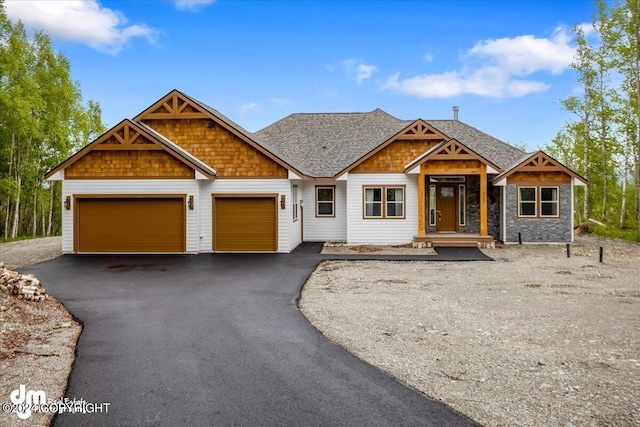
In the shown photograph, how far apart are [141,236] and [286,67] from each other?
15843 mm

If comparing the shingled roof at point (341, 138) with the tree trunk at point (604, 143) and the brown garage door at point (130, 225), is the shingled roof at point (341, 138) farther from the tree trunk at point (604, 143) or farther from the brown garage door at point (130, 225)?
the tree trunk at point (604, 143)

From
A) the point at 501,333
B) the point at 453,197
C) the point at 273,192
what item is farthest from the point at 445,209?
the point at 501,333

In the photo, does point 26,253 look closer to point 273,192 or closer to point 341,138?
point 273,192

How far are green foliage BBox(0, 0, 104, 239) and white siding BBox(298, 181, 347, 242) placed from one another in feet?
49.5

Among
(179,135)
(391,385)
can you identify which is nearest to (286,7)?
(179,135)

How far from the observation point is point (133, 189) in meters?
17.0

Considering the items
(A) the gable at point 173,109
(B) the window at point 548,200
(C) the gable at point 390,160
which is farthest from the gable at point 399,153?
(A) the gable at point 173,109

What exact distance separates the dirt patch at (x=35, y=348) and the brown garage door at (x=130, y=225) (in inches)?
303

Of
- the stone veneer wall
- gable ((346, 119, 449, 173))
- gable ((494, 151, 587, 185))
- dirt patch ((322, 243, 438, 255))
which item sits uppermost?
gable ((346, 119, 449, 173))

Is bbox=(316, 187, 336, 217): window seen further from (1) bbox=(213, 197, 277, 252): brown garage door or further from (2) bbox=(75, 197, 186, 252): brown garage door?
(2) bbox=(75, 197, 186, 252): brown garage door

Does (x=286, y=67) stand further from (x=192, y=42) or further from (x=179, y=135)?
(x=179, y=135)

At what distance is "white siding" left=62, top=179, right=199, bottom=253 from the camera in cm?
1695

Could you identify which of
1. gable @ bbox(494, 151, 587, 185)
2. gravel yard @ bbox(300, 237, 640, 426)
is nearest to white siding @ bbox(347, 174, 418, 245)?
gable @ bbox(494, 151, 587, 185)

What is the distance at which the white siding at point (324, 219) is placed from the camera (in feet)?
69.9
